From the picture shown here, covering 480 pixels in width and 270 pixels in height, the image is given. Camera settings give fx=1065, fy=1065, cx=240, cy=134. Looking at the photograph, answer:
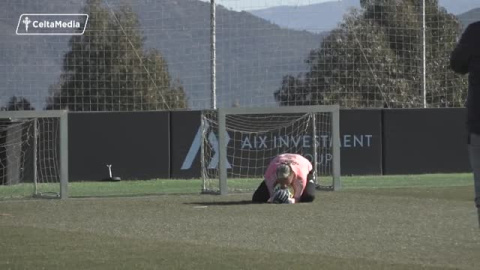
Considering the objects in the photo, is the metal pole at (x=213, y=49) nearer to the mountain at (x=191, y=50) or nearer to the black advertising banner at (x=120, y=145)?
the mountain at (x=191, y=50)

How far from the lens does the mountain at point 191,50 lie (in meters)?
24.6

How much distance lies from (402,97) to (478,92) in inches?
747

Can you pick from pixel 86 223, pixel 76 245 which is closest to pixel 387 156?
pixel 86 223

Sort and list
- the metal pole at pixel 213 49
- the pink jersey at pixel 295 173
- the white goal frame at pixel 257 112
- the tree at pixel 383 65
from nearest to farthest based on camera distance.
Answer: the pink jersey at pixel 295 173 → the white goal frame at pixel 257 112 → the metal pole at pixel 213 49 → the tree at pixel 383 65

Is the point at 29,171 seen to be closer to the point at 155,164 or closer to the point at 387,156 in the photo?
the point at 155,164

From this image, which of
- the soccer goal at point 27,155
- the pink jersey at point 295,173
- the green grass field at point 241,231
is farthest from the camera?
the soccer goal at point 27,155

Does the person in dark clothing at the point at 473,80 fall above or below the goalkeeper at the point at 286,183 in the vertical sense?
above

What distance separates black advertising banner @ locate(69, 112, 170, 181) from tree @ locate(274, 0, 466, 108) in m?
4.34

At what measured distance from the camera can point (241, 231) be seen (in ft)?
39.4

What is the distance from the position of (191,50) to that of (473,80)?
18.5 meters

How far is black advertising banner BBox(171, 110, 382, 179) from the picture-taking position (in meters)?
23.0

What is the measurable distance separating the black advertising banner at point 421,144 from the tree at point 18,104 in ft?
26.9

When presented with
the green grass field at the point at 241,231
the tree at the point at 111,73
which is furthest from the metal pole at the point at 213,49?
the green grass field at the point at 241,231

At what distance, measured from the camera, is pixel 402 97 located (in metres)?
26.0
